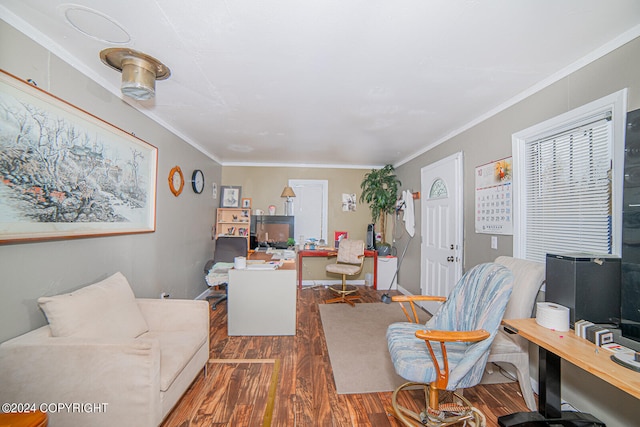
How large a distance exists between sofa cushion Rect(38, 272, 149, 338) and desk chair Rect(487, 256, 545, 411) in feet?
8.08

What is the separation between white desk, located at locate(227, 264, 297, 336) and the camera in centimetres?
284

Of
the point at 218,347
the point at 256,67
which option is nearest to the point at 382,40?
the point at 256,67

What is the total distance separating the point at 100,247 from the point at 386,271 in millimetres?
4145

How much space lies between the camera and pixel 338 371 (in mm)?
2250

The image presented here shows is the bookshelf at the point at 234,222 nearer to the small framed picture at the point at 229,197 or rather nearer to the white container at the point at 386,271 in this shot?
the small framed picture at the point at 229,197

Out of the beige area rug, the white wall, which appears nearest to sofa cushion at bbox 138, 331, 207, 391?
the white wall

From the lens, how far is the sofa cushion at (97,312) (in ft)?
4.72

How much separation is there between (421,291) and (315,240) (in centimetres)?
224

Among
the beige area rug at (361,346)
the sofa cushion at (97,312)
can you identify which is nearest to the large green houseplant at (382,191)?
the beige area rug at (361,346)

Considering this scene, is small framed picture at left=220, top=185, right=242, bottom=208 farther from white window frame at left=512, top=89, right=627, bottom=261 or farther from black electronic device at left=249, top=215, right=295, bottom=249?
white window frame at left=512, top=89, right=627, bottom=261

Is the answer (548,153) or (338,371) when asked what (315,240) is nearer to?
(338,371)

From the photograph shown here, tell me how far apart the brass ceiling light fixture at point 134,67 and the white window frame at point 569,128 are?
2885 millimetres

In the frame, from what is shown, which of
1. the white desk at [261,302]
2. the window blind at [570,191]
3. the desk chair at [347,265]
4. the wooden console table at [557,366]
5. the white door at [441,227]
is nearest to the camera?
the wooden console table at [557,366]

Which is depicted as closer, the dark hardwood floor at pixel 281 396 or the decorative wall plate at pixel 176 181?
the dark hardwood floor at pixel 281 396
